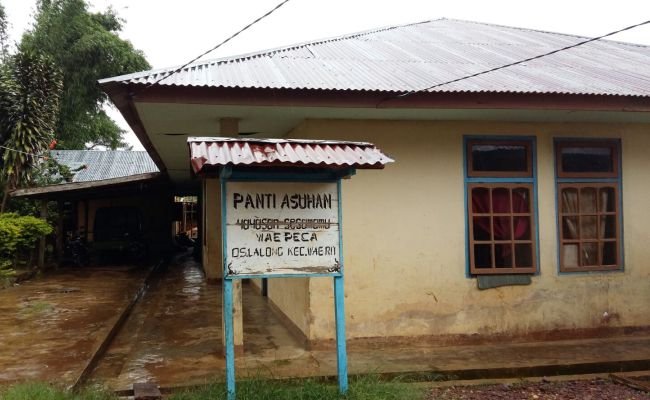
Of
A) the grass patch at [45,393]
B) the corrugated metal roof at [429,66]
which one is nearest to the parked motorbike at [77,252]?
the corrugated metal roof at [429,66]

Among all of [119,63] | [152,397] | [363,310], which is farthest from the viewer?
[119,63]

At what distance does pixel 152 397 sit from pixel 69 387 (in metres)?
0.78

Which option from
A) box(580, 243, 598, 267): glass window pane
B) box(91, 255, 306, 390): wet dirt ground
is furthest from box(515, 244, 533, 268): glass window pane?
box(91, 255, 306, 390): wet dirt ground

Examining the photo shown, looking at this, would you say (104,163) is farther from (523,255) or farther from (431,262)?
(523,255)

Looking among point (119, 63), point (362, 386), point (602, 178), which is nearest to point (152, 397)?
point (362, 386)

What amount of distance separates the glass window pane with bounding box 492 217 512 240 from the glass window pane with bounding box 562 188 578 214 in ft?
2.49

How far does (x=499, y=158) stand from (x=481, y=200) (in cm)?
54

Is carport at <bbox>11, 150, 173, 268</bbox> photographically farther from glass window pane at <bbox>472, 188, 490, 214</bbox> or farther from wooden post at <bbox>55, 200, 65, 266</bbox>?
glass window pane at <bbox>472, 188, 490, 214</bbox>

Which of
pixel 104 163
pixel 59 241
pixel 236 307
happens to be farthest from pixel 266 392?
pixel 104 163

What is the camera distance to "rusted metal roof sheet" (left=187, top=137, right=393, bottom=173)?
12.8ft

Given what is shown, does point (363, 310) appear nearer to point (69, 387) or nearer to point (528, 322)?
point (528, 322)

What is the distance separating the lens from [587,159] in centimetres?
680

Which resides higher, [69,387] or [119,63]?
[119,63]

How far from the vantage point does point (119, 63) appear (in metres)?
28.3
